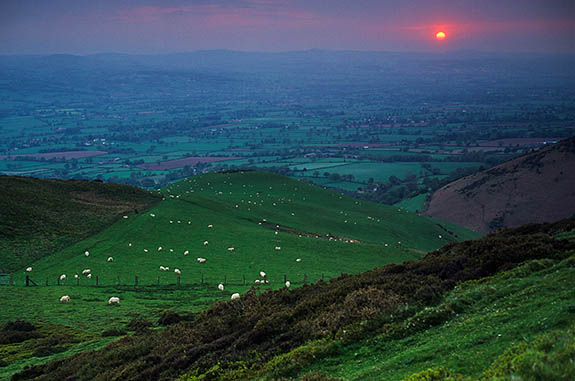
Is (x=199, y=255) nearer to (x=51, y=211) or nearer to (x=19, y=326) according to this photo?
(x=51, y=211)

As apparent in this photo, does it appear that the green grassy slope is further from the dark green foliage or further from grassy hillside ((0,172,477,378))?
the dark green foliage

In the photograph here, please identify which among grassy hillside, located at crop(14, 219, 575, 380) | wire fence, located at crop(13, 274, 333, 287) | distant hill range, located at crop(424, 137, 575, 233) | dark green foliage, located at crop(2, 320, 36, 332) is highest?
grassy hillside, located at crop(14, 219, 575, 380)

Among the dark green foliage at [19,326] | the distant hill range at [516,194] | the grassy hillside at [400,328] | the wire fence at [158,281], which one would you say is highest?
the grassy hillside at [400,328]

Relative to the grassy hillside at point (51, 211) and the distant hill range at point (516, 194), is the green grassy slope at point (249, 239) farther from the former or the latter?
the distant hill range at point (516, 194)

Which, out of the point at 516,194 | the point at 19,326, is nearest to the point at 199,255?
the point at 19,326

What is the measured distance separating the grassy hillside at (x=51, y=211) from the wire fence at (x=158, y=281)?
504 centimetres

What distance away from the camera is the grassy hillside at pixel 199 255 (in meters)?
35.4

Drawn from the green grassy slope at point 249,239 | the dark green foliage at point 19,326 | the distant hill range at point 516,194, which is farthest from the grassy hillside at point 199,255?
the distant hill range at point 516,194

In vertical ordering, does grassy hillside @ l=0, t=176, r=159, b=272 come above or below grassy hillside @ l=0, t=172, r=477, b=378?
above

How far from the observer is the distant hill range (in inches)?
4011

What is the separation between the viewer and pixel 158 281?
146 feet

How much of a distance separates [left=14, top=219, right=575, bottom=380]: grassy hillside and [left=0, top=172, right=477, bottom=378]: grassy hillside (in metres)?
8.63

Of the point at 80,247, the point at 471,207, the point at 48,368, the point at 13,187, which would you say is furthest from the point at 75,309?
the point at 471,207

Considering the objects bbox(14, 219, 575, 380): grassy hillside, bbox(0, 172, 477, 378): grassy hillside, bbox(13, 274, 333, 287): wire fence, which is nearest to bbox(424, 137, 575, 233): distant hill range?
bbox(0, 172, 477, 378): grassy hillside
